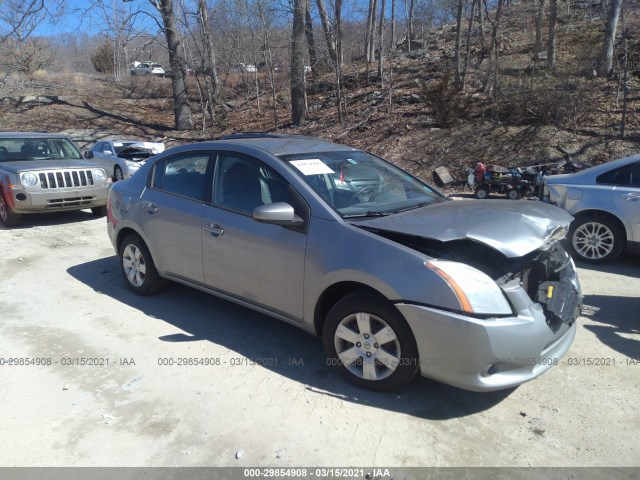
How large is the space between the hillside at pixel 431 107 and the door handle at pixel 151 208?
1052 centimetres

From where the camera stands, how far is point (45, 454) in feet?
9.73

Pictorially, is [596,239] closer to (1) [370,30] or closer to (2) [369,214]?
(2) [369,214]

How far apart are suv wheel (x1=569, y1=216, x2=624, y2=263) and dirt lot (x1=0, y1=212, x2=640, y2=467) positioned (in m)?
1.59

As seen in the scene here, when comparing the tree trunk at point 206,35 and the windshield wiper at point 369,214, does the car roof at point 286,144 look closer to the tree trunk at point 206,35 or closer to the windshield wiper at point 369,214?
the windshield wiper at point 369,214

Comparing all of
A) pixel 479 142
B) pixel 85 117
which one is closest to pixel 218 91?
pixel 85 117

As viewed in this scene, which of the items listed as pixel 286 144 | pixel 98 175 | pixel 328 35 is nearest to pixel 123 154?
pixel 98 175

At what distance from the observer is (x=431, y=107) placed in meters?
16.9

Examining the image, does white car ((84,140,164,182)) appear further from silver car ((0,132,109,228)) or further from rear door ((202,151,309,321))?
rear door ((202,151,309,321))

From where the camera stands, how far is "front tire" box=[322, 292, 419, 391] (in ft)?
10.8

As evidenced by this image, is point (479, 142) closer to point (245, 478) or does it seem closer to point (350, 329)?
point (350, 329)

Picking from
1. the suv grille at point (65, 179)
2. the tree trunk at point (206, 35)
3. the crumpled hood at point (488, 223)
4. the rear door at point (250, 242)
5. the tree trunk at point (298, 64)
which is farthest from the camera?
the tree trunk at point (206, 35)

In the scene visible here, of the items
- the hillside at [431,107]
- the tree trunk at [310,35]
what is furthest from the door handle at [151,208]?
the tree trunk at [310,35]

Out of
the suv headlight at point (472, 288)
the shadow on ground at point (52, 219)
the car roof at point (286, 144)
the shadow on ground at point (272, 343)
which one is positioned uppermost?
the car roof at point (286, 144)

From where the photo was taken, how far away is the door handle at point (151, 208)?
5029 millimetres
